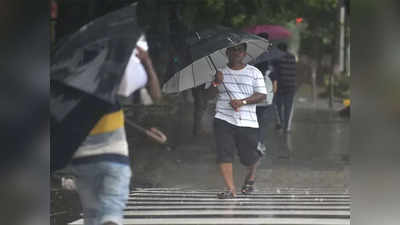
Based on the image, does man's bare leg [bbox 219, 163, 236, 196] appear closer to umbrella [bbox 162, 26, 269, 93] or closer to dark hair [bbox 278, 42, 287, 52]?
umbrella [bbox 162, 26, 269, 93]

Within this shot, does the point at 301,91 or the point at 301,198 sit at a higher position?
the point at 301,91

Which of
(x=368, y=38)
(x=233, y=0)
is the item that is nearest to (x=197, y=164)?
(x=233, y=0)

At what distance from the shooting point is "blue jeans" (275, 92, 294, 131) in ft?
16.4

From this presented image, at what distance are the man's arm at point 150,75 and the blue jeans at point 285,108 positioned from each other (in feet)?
3.12

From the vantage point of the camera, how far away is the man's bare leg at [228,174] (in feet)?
16.4

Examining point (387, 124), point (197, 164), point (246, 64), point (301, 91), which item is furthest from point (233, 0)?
point (387, 124)

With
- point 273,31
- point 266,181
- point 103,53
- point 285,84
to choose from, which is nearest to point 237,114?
point 285,84

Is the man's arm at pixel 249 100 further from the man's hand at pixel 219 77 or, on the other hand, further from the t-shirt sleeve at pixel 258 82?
the man's hand at pixel 219 77

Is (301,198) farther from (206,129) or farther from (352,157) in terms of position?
(206,129)

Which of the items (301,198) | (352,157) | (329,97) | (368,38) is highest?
(368,38)

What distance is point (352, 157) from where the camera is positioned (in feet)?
16.8

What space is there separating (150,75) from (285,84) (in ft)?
3.54

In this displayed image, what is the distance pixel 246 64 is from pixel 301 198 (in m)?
1.16

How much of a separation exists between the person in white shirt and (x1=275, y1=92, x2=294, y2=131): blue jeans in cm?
14
